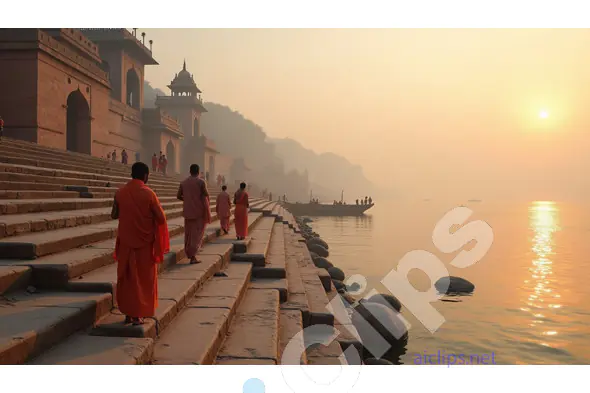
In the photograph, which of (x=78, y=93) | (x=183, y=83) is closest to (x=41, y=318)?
(x=78, y=93)

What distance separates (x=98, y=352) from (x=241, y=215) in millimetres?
6035

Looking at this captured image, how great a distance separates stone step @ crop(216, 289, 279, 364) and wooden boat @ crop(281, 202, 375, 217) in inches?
2193

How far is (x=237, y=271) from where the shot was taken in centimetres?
662

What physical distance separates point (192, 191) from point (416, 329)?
19.2ft

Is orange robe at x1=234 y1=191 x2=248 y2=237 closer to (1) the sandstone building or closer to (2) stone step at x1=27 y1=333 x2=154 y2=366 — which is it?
(2) stone step at x1=27 y1=333 x2=154 y2=366

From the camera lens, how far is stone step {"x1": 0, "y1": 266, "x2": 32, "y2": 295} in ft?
12.8

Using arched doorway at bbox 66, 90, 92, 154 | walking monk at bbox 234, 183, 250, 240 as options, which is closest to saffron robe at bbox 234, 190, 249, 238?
walking monk at bbox 234, 183, 250, 240

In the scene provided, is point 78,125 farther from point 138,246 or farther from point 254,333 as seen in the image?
point 254,333

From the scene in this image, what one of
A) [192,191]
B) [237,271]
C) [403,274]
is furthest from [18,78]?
[403,274]

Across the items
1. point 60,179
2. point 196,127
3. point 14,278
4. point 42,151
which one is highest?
point 196,127

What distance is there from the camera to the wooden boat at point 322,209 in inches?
2510

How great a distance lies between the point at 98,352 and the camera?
10.6 ft

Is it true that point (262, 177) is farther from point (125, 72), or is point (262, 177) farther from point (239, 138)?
point (125, 72)
